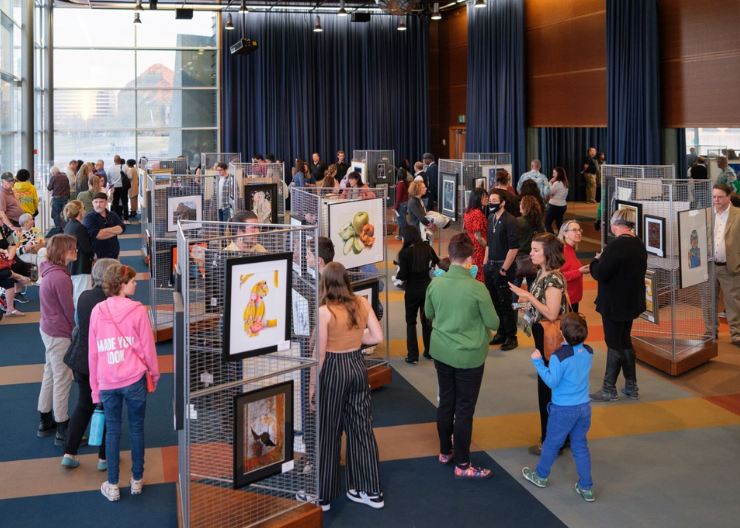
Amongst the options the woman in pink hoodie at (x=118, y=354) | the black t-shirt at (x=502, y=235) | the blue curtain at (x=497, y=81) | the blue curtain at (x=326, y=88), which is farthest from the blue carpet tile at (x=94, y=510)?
the blue curtain at (x=326, y=88)

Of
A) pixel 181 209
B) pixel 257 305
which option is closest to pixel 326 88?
pixel 181 209

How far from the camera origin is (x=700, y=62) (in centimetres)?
1124

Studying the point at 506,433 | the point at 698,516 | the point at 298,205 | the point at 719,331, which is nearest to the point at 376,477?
the point at 506,433

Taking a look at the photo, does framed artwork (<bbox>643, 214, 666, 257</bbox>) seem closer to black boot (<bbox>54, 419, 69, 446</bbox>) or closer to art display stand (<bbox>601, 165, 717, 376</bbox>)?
art display stand (<bbox>601, 165, 717, 376</bbox>)

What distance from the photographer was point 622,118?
1261 cm

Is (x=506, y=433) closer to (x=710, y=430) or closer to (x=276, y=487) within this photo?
(x=710, y=430)

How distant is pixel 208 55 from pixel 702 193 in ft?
54.5

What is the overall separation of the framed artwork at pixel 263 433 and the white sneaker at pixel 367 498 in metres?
0.64

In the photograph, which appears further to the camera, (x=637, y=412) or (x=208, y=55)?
(x=208, y=55)

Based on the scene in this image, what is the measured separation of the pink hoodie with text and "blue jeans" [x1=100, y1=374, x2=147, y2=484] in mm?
47

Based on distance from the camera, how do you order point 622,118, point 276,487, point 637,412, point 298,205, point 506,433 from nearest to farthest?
1. point 276,487
2. point 506,433
3. point 637,412
4. point 298,205
5. point 622,118

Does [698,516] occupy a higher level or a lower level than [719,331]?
lower

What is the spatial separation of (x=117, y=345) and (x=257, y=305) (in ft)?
3.21

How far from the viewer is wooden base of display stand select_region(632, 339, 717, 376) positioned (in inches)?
267
